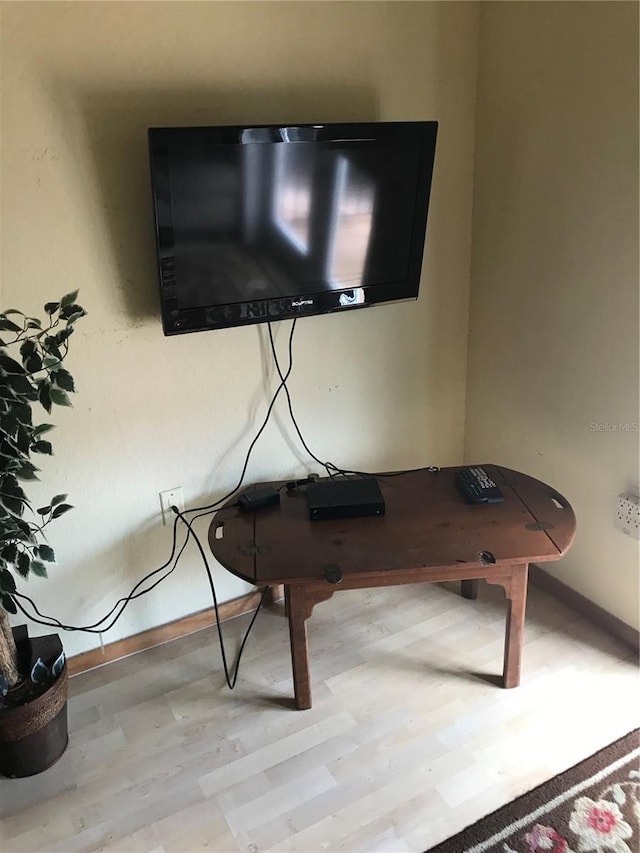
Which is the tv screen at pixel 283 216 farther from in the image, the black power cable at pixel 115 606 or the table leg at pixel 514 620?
the table leg at pixel 514 620

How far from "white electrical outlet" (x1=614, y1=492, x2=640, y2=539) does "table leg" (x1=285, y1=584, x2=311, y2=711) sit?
0.94 metres

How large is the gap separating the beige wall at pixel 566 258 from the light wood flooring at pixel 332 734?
38cm

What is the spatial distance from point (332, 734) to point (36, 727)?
72 centimetres

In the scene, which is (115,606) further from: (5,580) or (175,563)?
(5,580)

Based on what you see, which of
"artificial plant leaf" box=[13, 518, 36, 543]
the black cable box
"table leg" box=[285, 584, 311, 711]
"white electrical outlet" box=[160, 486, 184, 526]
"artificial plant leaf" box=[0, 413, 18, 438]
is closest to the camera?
"artificial plant leaf" box=[0, 413, 18, 438]

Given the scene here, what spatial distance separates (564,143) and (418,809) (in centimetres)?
173

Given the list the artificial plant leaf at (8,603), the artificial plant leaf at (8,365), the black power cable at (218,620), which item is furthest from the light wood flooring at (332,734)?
the artificial plant leaf at (8,365)

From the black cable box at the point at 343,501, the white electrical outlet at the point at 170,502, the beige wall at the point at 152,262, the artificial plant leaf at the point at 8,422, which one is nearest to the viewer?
the artificial plant leaf at the point at 8,422

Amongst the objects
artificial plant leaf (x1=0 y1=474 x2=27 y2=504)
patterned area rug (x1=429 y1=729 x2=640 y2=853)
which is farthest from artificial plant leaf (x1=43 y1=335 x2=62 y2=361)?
patterned area rug (x1=429 y1=729 x2=640 y2=853)

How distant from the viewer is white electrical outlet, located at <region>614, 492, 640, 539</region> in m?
1.84

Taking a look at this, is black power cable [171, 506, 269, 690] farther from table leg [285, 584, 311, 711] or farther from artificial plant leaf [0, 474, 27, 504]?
artificial plant leaf [0, 474, 27, 504]

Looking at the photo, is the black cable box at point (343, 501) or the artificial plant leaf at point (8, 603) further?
the black cable box at point (343, 501)

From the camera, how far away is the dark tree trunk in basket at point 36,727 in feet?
5.11

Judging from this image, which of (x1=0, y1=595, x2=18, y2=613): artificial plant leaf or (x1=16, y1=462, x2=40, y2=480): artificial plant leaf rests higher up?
(x1=16, y1=462, x2=40, y2=480): artificial plant leaf
